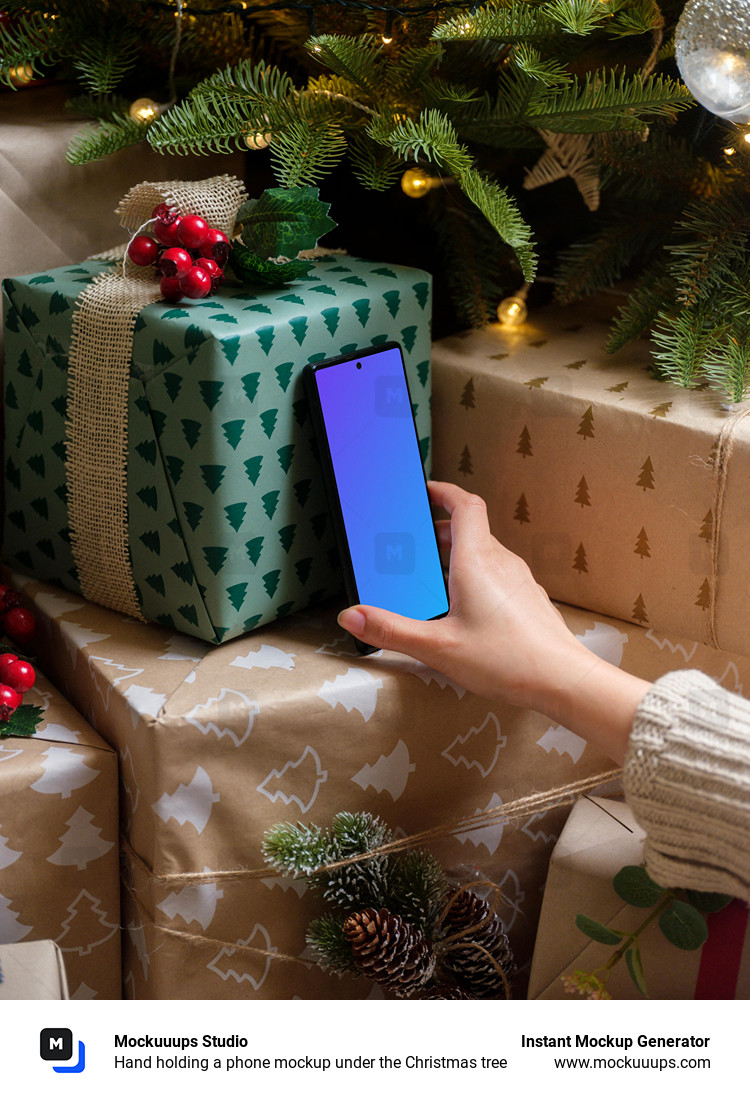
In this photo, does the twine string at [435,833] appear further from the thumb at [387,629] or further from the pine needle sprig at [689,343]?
the pine needle sprig at [689,343]

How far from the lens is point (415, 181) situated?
27.2 inches

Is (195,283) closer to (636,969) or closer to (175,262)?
(175,262)

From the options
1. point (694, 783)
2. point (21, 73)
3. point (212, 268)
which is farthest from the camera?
point (21, 73)

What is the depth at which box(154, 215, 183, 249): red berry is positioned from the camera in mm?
614

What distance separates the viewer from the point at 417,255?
32.8 inches

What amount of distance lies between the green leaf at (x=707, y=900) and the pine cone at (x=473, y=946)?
131 millimetres

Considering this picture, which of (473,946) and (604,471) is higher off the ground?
(604,471)

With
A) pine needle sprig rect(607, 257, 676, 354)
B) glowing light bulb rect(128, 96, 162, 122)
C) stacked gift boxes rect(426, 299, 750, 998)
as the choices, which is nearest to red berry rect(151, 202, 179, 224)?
glowing light bulb rect(128, 96, 162, 122)

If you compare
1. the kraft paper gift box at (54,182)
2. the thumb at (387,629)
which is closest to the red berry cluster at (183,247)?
the kraft paper gift box at (54,182)

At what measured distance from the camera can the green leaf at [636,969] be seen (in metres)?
0.57

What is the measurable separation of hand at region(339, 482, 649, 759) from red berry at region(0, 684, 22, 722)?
0.21m

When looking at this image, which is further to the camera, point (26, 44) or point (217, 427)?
point (26, 44)

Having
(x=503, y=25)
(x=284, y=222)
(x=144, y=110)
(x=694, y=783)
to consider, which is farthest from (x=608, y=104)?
(x=694, y=783)

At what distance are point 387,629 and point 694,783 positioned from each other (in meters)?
0.20
